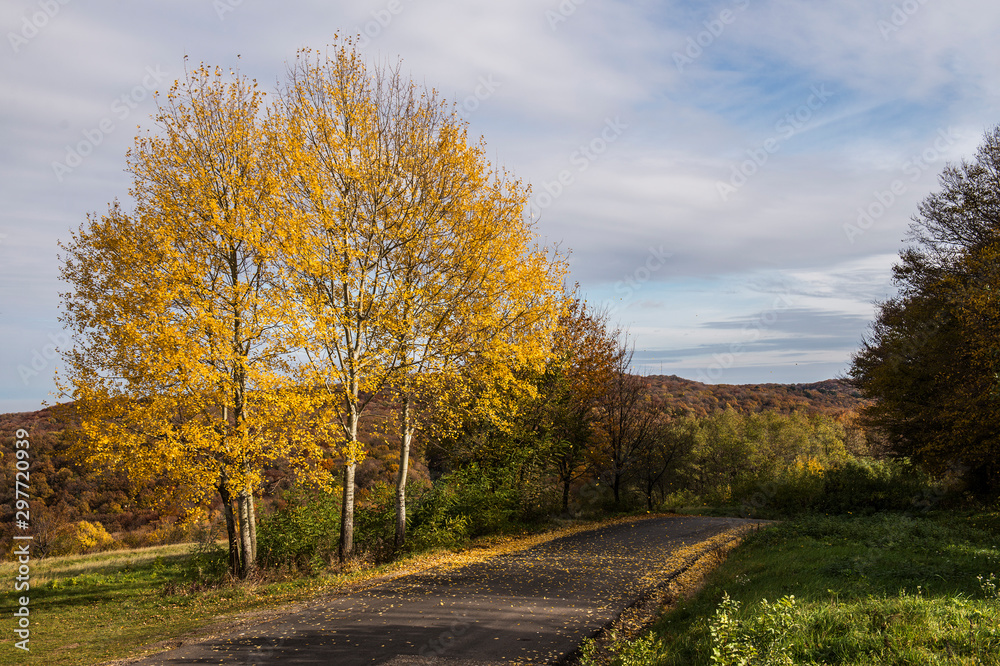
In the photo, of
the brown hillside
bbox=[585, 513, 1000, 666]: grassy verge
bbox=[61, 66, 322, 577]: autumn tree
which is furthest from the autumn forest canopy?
the brown hillside

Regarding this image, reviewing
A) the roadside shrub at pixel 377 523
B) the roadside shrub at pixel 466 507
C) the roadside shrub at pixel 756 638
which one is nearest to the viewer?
the roadside shrub at pixel 756 638

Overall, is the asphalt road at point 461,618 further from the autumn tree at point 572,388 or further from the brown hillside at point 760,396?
the brown hillside at point 760,396

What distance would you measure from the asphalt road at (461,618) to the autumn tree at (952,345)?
1275cm

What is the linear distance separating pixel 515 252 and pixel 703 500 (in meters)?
20.4

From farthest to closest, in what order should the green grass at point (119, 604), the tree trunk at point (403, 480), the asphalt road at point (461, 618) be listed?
the tree trunk at point (403, 480) → the green grass at point (119, 604) → the asphalt road at point (461, 618)

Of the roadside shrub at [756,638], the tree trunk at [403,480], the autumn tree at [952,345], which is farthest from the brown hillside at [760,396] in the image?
the roadside shrub at [756,638]

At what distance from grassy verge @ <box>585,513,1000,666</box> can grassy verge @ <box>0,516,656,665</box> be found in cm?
635

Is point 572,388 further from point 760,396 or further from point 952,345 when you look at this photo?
point 760,396

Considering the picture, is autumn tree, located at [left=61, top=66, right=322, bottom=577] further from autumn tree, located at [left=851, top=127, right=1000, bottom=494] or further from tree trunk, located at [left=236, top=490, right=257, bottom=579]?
autumn tree, located at [left=851, top=127, right=1000, bottom=494]

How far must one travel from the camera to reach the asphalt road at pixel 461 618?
669 cm

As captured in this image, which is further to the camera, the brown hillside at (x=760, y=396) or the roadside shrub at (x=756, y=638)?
the brown hillside at (x=760, y=396)

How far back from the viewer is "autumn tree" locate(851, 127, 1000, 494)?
17219mm

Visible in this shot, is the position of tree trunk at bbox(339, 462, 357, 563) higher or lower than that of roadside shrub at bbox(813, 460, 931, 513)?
higher

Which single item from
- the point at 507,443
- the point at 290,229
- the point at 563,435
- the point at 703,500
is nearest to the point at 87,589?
the point at 290,229
